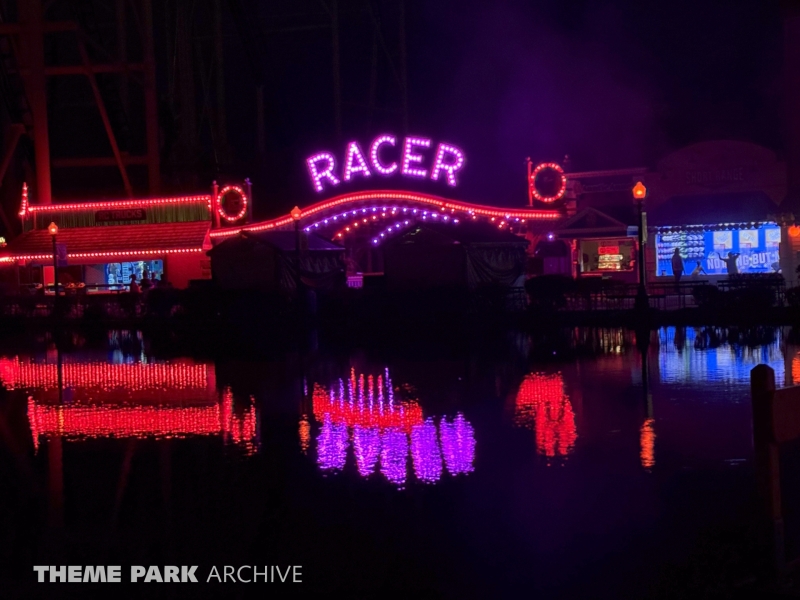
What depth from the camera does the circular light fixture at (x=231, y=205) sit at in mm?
41062

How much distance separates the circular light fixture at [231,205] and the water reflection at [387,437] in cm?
2811

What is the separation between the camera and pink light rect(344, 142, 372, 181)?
36.9 m

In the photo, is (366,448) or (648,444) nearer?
(648,444)

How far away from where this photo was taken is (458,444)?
996 centimetres

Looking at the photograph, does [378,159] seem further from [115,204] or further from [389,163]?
[115,204]

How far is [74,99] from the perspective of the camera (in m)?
56.8

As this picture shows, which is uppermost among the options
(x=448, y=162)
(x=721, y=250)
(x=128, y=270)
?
(x=448, y=162)

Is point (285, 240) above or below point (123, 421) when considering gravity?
above

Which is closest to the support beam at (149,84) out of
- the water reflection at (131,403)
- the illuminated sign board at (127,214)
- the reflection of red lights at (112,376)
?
the illuminated sign board at (127,214)

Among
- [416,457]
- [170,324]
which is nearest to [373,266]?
[170,324]

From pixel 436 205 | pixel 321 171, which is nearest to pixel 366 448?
pixel 436 205

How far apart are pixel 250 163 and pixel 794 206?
33.0 metres

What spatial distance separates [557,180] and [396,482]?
30.5 m

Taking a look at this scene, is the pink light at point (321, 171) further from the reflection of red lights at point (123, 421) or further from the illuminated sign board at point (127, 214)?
the reflection of red lights at point (123, 421)
